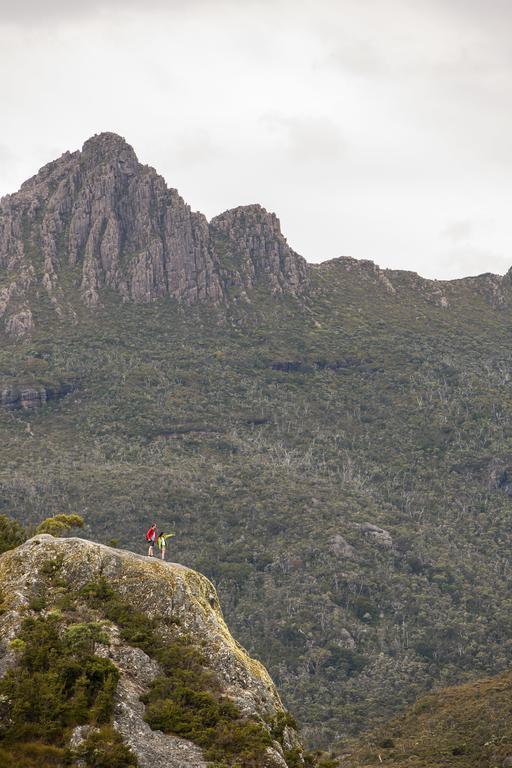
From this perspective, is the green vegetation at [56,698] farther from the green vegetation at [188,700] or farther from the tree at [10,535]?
the tree at [10,535]

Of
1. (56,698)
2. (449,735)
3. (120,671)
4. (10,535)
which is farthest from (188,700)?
(449,735)

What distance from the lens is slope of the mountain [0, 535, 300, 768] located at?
1256 inches

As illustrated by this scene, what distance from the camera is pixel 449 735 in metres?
100

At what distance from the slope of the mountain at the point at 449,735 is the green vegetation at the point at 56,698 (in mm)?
61755

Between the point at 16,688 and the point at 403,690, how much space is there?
131190 millimetres

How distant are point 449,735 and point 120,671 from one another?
75485 millimetres

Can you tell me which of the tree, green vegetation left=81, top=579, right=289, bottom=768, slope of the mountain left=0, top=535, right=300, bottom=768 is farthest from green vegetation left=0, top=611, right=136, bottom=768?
the tree

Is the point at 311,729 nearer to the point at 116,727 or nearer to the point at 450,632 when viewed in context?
the point at 450,632

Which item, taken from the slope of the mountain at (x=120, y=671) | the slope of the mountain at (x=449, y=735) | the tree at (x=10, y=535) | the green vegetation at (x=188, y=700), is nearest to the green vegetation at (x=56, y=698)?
the slope of the mountain at (x=120, y=671)

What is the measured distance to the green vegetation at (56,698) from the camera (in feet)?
101

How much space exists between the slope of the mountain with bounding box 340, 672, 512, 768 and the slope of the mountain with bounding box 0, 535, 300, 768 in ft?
188

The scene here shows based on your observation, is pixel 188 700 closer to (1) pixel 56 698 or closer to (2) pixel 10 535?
(1) pixel 56 698

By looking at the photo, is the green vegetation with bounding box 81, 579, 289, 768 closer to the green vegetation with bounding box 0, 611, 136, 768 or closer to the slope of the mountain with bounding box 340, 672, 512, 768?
the green vegetation with bounding box 0, 611, 136, 768

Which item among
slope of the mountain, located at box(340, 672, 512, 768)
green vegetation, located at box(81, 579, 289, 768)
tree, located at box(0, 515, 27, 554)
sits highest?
tree, located at box(0, 515, 27, 554)
